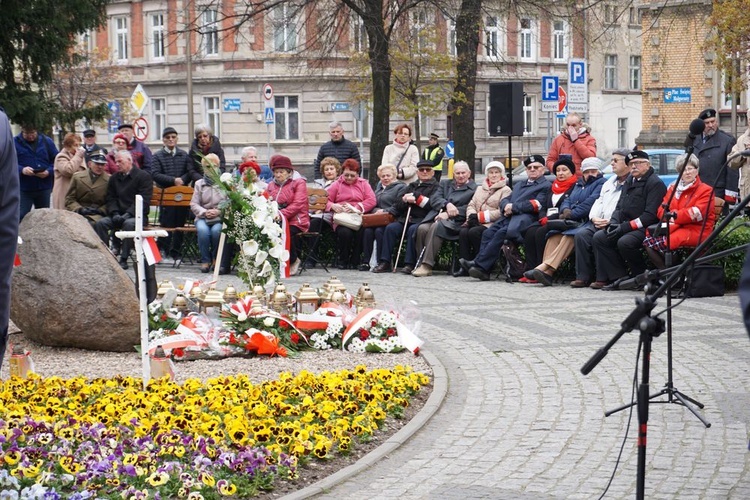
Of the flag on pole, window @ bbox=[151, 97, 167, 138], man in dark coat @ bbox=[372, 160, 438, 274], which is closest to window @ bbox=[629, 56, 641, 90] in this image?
window @ bbox=[151, 97, 167, 138]

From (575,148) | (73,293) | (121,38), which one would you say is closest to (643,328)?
(73,293)

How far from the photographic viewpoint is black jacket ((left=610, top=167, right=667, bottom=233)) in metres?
15.4

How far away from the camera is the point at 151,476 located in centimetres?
650

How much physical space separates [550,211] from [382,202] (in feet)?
11.3

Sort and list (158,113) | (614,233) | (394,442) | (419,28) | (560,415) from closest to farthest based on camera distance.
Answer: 1. (394,442)
2. (560,415)
3. (614,233)
4. (419,28)
5. (158,113)

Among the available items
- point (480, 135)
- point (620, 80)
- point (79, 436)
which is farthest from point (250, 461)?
point (620, 80)

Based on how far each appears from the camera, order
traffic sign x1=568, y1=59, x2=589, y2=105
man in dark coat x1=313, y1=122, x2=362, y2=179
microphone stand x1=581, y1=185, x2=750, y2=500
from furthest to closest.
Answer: traffic sign x1=568, y1=59, x2=589, y2=105
man in dark coat x1=313, y1=122, x2=362, y2=179
microphone stand x1=581, y1=185, x2=750, y2=500

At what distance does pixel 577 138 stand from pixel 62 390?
11456 millimetres

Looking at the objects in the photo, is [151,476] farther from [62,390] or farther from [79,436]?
[62,390]

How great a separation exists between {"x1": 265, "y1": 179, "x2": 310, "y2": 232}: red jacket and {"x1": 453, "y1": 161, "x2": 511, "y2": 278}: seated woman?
236cm

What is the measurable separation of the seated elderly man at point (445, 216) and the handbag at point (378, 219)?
2.02 feet

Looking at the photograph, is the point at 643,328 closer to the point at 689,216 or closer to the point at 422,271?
the point at 689,216

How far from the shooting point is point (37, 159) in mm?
20172

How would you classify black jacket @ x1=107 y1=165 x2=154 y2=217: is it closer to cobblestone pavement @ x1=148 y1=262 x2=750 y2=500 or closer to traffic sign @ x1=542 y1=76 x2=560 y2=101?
cobblestone pavement @ x1=148 y1=262 x2=750 y2=500
